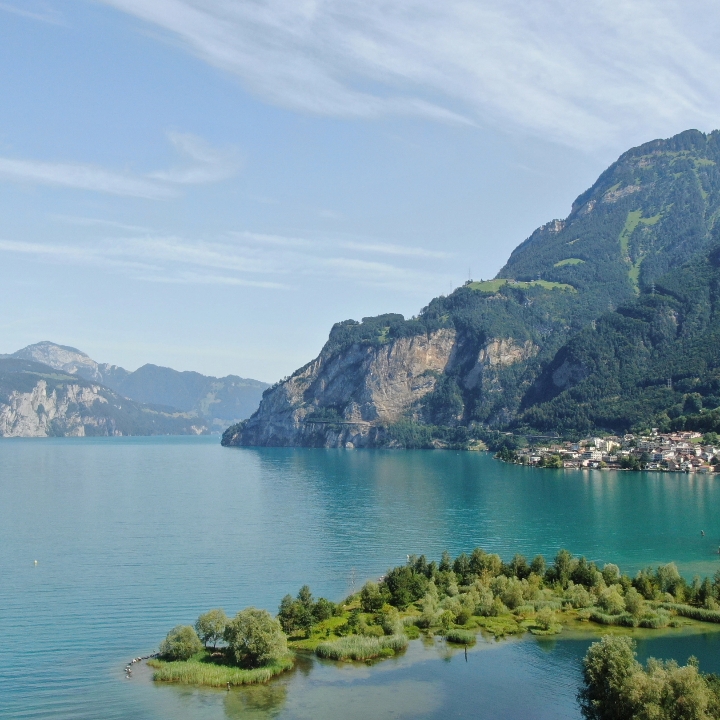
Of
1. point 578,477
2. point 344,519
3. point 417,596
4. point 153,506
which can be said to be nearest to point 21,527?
point 153,506

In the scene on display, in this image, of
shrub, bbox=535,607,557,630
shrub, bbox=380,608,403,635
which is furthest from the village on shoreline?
shrub, bbox=380,608,403,635

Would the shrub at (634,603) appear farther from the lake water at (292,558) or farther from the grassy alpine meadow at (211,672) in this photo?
the grassy alpine meadow at (211,672)

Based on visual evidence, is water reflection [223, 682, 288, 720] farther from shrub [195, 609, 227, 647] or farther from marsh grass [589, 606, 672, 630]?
marsh grass [589, 606, 672, 630]

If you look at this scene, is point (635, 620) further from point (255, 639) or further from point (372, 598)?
point (255, 639)

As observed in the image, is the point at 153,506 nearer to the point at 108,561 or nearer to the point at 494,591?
the point at 108,561

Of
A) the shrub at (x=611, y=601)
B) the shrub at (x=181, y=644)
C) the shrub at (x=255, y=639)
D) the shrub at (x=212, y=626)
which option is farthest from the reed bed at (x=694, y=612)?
the shrub at (x=181, y=644)

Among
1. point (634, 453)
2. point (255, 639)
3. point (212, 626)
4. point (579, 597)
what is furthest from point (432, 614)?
point (634, 453)
